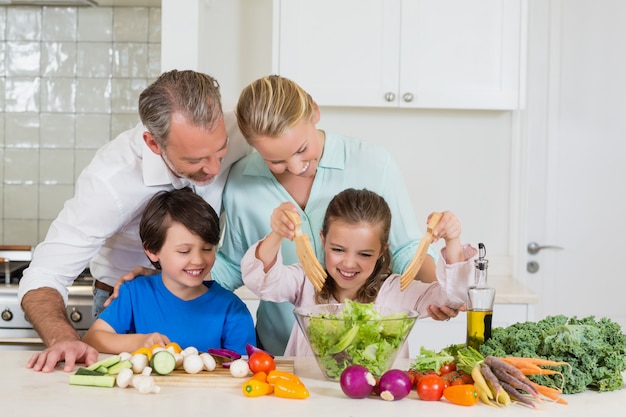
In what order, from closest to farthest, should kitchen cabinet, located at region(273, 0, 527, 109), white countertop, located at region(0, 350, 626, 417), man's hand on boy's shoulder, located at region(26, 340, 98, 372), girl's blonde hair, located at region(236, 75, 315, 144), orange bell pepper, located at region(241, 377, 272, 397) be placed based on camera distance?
white countertop, located at region(0, 350, 626, 417) → orange bell pepper, located at region(241, 377, 272, 397) → man's hand on boy's shoulder, located at region(26, 340, 98, 372) → girl's blonde hair, located at region(236, 75, 315, 144) → kitchen cabinet, located at region(273, 0, 527, 109)

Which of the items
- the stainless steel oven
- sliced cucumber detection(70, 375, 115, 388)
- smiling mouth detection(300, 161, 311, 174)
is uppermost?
smiling mouth detection(300, 161, 311, 174)

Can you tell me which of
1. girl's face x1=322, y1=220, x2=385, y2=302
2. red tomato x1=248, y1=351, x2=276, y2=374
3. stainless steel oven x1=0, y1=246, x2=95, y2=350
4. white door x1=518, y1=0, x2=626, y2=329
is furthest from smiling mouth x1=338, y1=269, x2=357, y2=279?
white door x1=518, y1=0, x2=626, y2=329

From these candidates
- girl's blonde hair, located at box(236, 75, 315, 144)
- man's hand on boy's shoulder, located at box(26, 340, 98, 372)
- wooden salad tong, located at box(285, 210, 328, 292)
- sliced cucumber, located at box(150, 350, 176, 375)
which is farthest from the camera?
girl's blonde hair, located at box(236, 75, 315, 144)

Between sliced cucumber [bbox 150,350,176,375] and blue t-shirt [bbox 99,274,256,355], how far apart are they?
1.69ft

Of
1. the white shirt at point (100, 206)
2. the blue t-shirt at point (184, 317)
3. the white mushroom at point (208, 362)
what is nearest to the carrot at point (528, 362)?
the white mushroom at point (208, 362)

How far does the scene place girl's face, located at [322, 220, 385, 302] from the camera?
7.36 ft

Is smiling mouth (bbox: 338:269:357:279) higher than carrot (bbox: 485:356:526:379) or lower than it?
higher

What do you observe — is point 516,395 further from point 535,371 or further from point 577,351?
point 577,351

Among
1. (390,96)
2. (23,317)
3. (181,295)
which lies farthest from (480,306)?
(23,317)

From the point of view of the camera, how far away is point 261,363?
1.81 m

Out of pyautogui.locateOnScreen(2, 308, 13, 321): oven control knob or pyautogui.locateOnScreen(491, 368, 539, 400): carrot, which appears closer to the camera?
pyautogui.locateOnScreen(491, 368, 539, 400): carrot

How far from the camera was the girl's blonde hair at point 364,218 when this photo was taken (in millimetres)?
2258

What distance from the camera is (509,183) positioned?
13.3ft

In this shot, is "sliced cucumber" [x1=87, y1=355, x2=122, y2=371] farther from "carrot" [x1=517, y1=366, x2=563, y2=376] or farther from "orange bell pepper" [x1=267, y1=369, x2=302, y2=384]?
"carrot" [x1=517, y1=366, x2=563, y2=376]
